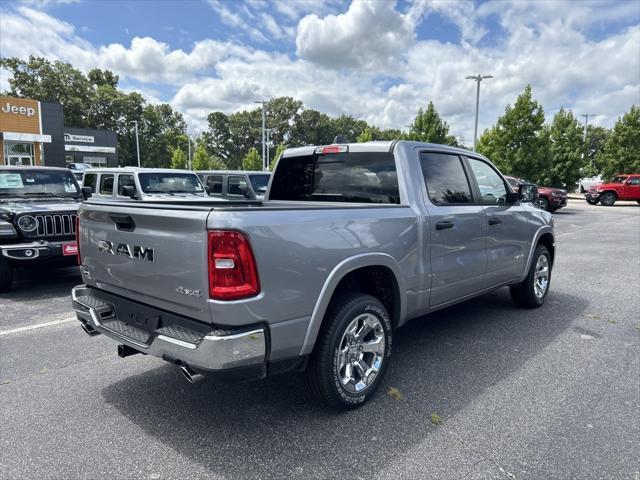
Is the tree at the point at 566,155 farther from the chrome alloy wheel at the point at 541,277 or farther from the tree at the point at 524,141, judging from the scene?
the chrome alloy wheel at the point at 541,277

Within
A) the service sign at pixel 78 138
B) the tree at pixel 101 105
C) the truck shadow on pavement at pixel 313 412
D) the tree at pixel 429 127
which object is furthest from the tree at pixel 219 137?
the truck shadow on pavement at pixel 313 412

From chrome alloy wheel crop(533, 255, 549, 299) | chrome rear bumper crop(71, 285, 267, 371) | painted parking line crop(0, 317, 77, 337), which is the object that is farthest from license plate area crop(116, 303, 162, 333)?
chrome alloy wheel crop(533, 255, 549, 299)

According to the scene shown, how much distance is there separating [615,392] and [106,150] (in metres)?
56.1

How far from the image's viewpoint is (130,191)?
1027 centimetres

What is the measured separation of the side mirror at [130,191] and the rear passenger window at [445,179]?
7.98 meters

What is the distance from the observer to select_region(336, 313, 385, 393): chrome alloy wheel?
3.08 meters

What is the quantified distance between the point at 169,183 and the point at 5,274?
5.00 meters

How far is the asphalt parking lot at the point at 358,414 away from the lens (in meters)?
2.56

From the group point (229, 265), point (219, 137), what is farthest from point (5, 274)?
point (219, 137)

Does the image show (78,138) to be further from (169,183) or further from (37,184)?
(37,184)

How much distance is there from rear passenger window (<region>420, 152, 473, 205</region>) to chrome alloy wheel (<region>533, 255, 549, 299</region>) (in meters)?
1.88

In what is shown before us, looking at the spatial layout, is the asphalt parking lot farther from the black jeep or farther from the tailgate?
the black jeep

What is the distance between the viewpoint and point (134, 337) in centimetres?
287

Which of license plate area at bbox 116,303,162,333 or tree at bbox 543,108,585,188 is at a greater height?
tree at bbox 543,108,585,188
